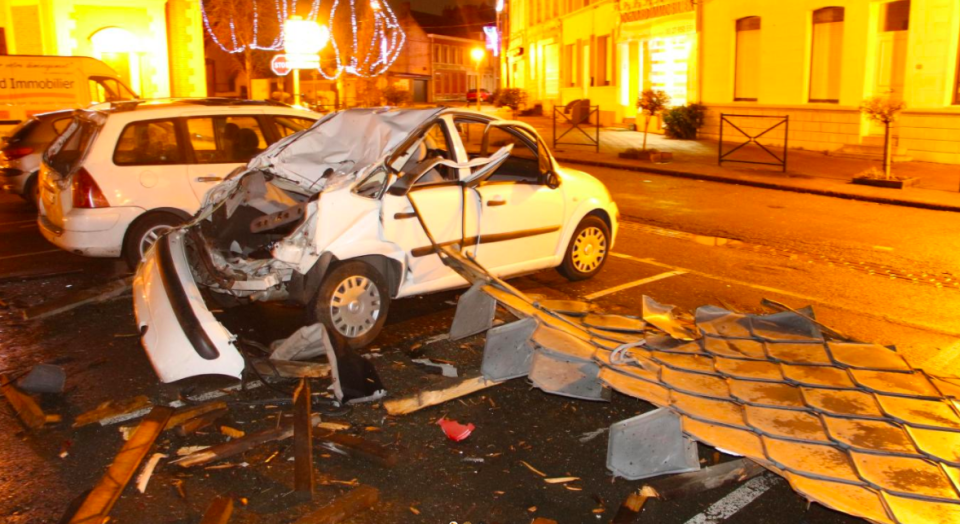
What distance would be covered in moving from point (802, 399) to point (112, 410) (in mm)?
3997

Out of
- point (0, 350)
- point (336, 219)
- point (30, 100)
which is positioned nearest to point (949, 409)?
point (336, 219)

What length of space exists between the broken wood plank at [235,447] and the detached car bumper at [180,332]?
0.67m

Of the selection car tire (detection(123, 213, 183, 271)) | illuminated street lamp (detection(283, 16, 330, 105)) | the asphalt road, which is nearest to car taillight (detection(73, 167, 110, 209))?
car tire (detection(123, 213, 183, 271))

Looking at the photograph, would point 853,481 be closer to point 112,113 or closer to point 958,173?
point 112,113

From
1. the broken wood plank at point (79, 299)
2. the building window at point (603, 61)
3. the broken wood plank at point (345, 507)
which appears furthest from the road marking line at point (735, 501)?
the building window at point (603, 61)

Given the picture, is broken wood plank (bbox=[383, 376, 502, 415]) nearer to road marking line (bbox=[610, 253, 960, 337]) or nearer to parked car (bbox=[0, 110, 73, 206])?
road marking line (bbox=[610, 253, 960, 337])

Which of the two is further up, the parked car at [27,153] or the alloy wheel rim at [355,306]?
the parked car at [27,153]

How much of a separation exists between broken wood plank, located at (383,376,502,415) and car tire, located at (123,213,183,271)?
13.2 feet

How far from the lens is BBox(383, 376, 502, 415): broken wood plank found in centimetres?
493

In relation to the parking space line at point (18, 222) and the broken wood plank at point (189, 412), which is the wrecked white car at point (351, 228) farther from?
the parking space line at point (18, 222)

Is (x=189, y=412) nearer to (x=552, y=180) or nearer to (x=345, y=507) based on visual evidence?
(x=345, y=507)

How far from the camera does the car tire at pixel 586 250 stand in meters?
7.84

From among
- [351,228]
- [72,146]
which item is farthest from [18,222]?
[351,228]

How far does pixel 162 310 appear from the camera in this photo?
5.32 metres
